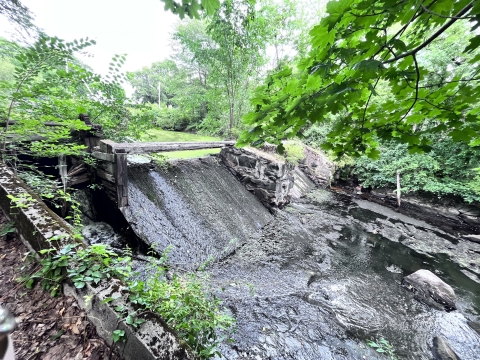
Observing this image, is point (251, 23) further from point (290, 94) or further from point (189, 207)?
point (290, 94)

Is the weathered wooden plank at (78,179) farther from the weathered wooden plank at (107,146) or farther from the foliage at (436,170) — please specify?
the foliage at (436,170)

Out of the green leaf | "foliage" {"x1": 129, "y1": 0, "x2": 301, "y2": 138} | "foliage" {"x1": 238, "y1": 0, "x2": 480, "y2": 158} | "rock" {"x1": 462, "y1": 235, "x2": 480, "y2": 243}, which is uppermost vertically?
"foliage" {"x1": 129, "y1": 0, "x2": 301, "y2": 138}

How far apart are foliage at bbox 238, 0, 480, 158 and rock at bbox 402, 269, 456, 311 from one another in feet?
17.4

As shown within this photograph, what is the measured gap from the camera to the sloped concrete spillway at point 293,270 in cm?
346

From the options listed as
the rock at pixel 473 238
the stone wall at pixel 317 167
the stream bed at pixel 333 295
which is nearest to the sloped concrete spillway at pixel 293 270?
the stream bed at pixel 333 295

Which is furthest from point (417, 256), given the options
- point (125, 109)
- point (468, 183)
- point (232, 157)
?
point (125, 109)

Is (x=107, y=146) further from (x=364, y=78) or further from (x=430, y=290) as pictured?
(x=430, y=290)

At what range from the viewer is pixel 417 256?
6770 mm

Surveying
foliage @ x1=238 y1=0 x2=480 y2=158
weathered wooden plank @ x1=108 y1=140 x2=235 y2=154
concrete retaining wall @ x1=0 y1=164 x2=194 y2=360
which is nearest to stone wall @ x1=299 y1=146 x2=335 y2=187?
weathered wooden plank @ x1=108 y1=140 x2=235 y2=154

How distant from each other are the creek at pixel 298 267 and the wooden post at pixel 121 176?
0.87ft

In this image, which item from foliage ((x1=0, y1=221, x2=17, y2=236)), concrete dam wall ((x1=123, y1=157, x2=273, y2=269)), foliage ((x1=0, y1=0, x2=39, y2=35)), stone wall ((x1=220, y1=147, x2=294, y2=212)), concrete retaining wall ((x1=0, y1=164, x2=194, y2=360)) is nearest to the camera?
concrete retaining wall ((x1=0, y1=164, x2=194, y2=360))

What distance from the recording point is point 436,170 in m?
10.7

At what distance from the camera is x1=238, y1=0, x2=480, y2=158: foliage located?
1083 mm

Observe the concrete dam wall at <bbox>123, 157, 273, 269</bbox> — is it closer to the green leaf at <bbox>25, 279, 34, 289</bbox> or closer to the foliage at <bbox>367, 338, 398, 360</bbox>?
the green leaf at <bbox>25, 279, 34, 289</bbox>
